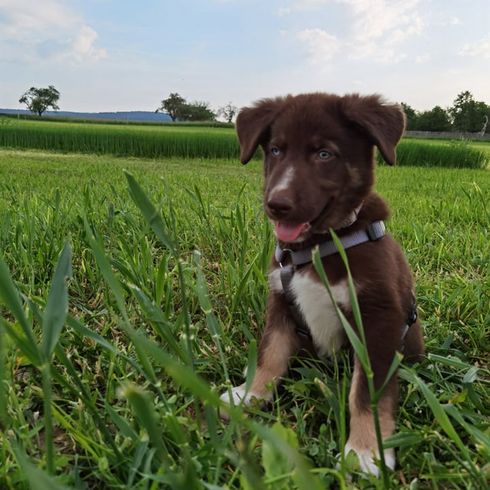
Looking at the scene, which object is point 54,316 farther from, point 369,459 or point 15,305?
point 369,459

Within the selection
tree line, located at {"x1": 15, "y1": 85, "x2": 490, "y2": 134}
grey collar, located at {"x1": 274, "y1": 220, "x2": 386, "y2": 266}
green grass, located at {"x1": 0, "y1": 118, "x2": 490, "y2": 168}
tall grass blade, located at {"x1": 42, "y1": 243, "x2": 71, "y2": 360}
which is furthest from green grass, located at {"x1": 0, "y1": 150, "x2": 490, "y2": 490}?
tree line, located at {"x1": 15, "y1": 85, "x2": 490, "y2": 134}

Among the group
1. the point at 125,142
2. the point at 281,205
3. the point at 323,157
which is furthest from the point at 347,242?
the point at 125,142

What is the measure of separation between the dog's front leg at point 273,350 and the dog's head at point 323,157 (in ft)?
1.02

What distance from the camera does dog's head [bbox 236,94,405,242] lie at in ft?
6.06

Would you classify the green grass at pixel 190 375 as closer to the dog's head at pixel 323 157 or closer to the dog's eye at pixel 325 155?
the dog's head at pixel 323 157

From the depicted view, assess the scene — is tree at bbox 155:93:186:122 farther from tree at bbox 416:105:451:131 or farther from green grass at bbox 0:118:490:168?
green grass at bbox 0:118:490:168

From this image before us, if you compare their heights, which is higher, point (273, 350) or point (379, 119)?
point (379, 119)

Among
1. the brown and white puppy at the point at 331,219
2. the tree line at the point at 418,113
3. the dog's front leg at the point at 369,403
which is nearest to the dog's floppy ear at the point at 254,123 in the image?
the brown and white puppy at the point at 331,219

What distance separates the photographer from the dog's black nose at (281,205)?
70.2 inches

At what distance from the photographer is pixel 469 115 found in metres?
74.4

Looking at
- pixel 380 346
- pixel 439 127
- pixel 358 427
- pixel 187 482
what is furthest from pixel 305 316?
pixel 439 127

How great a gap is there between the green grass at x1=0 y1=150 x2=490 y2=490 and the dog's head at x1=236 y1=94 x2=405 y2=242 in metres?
0.39

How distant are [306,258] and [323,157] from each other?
41 centimetres

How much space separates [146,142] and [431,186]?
14.8 m
